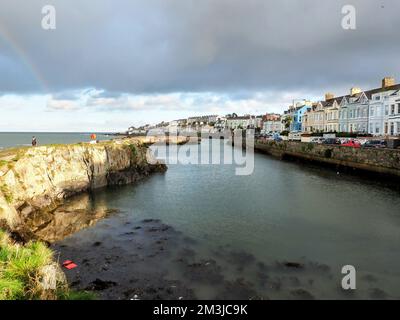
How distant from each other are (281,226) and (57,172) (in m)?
19.7

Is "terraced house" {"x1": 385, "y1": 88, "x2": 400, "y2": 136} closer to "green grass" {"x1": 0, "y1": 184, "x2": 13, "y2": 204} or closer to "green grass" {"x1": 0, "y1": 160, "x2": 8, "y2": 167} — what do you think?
"green grass" {"x1": 0, "y1": 160, "x2": 8, "y2": 167}

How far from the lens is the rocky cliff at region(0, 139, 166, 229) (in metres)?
20.2

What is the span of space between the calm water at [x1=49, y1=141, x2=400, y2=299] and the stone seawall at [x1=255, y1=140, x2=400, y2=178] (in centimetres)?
302

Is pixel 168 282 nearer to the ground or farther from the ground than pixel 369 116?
nearer to the ground

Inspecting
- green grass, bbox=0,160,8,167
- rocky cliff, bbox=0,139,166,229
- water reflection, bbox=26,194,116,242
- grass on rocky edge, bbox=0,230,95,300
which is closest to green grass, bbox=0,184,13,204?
rocky cliff, bbox=0,139,166,229

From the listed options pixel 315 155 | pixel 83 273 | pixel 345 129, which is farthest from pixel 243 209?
pixel 345 129

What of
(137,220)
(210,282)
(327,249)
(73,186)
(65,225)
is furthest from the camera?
(73,186)

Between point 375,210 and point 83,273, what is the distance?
20.6 m

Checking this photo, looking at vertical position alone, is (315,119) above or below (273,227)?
above

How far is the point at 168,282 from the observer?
473 inches

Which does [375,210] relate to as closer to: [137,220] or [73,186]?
[137,220]

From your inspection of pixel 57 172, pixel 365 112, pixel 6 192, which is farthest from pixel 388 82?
pixel 6 192

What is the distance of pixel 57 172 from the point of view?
90.5 feet

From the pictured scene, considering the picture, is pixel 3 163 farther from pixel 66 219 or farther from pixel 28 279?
pixel 28 279
